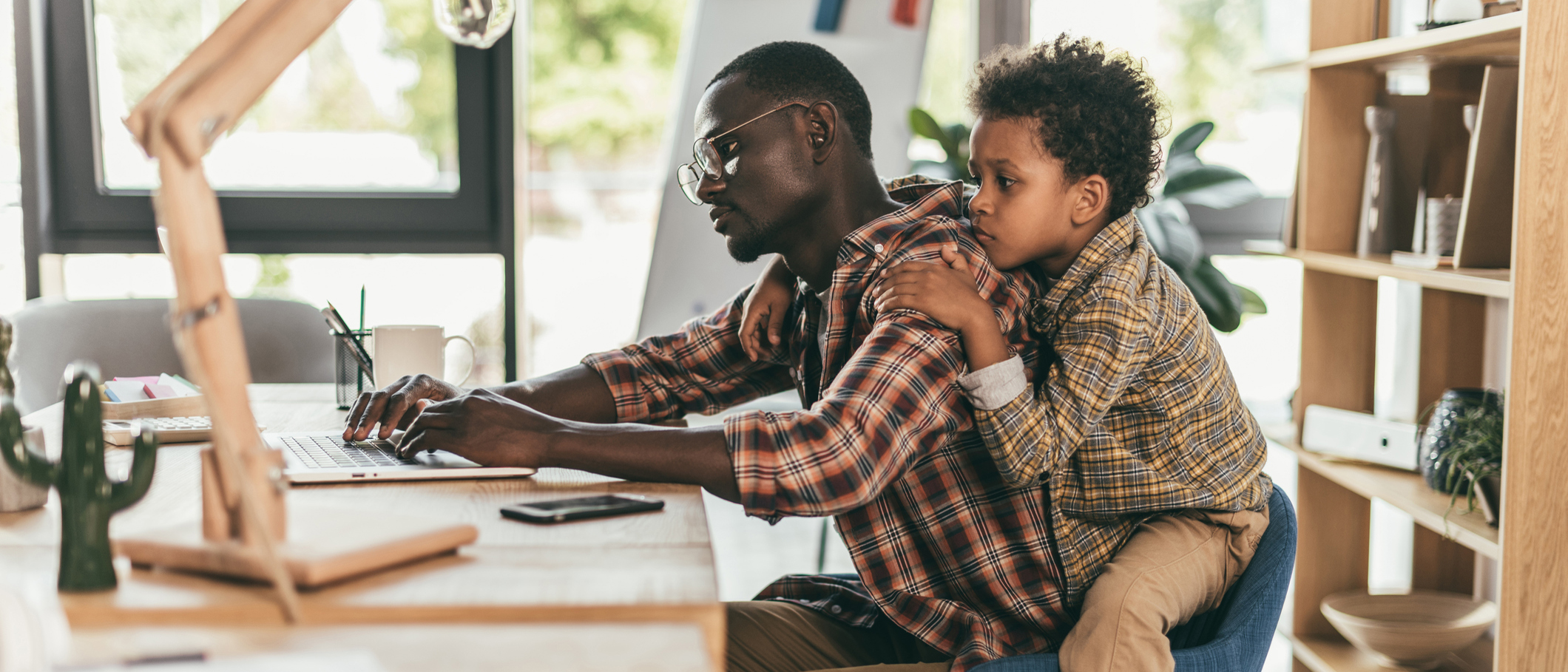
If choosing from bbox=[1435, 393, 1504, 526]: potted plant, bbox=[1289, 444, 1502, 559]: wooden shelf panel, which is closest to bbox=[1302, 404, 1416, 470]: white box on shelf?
bbox=[1289, 444, 1502, 559]: wooden shelf panel

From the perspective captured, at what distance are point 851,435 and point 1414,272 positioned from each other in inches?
51.6

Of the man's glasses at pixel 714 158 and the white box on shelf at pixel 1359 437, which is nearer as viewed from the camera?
the man's glasses at pixel 714 158

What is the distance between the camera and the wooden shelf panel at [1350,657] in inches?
82.4

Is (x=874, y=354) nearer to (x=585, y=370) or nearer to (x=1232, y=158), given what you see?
(x=585, y=370)

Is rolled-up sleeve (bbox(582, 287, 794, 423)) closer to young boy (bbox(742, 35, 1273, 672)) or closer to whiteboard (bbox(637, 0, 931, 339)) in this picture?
young boy (bbox(742, 35, 1273, 672))

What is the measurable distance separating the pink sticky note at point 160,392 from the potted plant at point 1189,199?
1.72 meters

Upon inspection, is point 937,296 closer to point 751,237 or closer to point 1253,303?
point 751,237

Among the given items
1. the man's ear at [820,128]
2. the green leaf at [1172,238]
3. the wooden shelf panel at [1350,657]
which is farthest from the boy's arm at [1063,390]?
the green leaf at [1172,238]

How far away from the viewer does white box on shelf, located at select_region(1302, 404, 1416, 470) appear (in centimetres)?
209

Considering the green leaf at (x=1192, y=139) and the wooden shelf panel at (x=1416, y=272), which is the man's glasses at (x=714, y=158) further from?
the green leaf at (x=1192, y=139)

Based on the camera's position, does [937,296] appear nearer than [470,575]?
No

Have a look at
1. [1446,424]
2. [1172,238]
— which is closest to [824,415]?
[1446,424]

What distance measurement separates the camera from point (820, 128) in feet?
4.58

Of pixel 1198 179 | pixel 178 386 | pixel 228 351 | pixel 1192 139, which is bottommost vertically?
pixel 178 386
